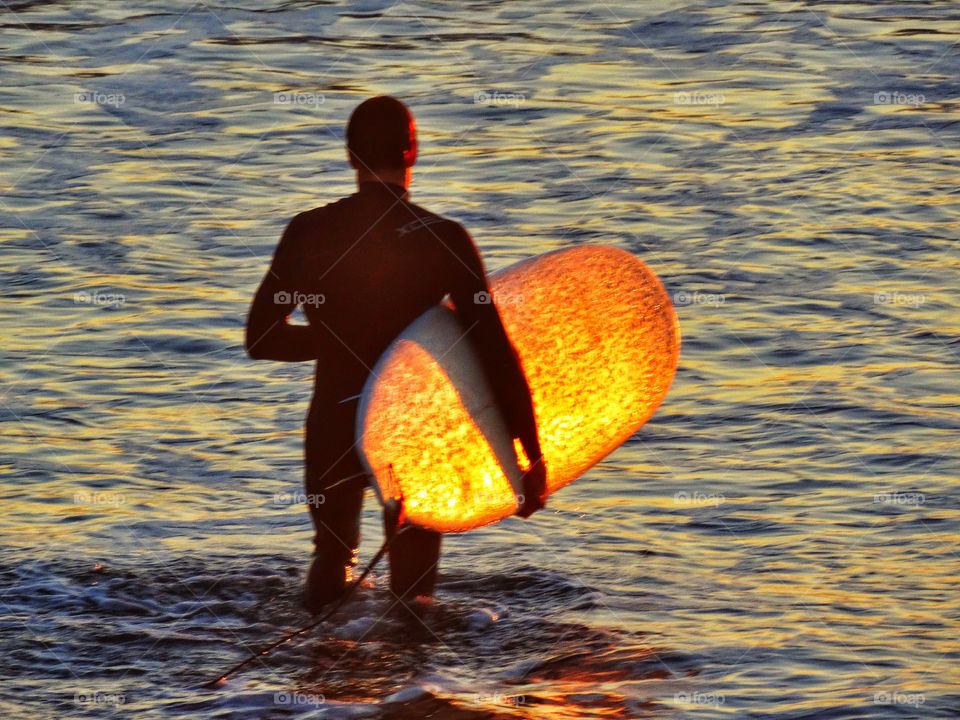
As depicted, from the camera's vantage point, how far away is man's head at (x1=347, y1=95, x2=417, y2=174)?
5.32 m

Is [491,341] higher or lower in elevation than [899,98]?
higher

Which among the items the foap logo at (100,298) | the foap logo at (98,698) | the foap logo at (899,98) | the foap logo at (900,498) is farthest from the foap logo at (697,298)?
the foap logo at (98,698)

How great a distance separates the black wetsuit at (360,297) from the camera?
17.4 ft

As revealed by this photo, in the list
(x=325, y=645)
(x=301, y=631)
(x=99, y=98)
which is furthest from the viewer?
(x=99, y=98)

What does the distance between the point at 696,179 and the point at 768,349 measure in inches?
104

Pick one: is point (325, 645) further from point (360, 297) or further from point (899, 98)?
point (899, 98)

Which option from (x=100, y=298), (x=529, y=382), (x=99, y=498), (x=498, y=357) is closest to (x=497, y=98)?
(x=100, y=298)

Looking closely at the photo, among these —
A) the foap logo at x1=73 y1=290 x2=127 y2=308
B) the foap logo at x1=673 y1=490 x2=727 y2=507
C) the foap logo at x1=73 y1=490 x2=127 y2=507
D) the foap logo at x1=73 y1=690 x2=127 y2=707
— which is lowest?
the foap logo at x1=673 y1=490 x2=727 y2=507

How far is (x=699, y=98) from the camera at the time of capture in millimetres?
12453

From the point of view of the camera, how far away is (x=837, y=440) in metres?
7.69

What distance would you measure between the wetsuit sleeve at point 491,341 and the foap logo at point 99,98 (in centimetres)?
831

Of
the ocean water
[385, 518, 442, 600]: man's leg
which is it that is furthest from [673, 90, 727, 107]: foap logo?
[385, 518, 442, 600]: man's leg

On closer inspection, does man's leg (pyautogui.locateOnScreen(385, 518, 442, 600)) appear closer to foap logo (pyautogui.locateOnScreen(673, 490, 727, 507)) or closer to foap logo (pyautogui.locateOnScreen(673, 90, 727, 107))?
foap logo (pyautogui.locateOnScreen(673, 490, 727, 507))

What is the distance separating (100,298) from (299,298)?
4.40 metres
